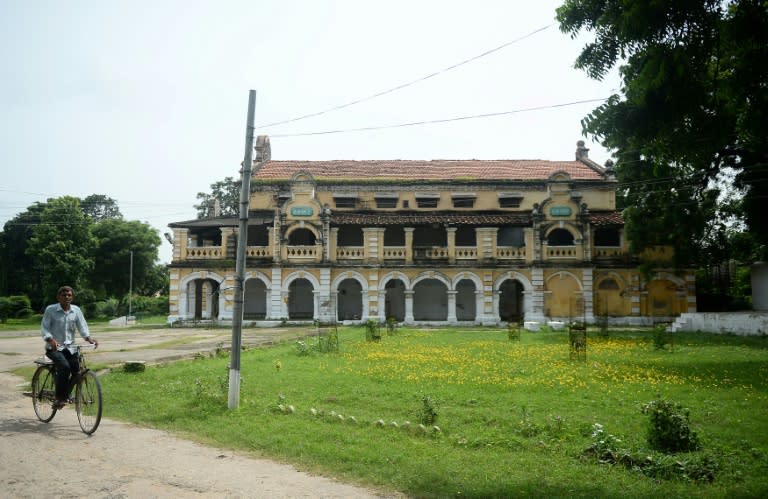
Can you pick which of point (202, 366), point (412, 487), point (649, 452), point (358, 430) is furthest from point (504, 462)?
point (202, 366)

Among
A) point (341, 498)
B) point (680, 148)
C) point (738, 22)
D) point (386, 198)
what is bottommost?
point (341, 498)

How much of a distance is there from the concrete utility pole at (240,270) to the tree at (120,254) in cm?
4537

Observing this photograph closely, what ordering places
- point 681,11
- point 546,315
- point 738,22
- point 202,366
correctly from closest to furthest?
Answer: point 738,22 < point 681,11 < point 202,366 < point 546,315

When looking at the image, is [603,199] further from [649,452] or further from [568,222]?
[649,452]

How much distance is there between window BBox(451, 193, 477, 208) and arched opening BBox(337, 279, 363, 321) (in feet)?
27.1

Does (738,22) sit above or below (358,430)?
above

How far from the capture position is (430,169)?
39.8m

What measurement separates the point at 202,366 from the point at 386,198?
2453cm

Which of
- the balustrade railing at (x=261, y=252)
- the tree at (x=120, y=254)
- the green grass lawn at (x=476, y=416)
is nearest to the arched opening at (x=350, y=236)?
the balustrade railing at (x=261, y=252)

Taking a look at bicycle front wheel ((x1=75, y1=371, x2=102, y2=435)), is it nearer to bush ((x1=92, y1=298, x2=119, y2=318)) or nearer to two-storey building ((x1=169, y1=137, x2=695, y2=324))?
two-storey building ((x1=169, y1=137, x2=695, y2=324))

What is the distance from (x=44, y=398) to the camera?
848cm

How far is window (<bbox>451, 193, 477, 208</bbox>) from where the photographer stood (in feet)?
123

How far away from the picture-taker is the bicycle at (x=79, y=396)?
25.8 feet

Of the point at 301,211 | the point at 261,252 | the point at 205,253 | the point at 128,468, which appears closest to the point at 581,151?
the point at 301,211
